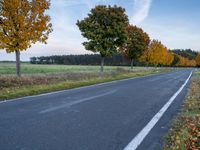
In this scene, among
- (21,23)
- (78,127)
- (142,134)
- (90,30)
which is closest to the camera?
(142,134)

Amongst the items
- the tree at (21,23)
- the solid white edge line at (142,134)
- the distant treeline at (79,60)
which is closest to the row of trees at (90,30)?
the tree at (21,23)

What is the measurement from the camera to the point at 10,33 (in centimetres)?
1730

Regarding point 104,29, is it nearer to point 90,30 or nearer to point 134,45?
point 90,30

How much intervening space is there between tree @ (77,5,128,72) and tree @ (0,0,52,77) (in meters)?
14.7

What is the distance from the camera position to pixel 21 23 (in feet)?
57.1

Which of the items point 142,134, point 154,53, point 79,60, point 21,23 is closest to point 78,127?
point 142,134

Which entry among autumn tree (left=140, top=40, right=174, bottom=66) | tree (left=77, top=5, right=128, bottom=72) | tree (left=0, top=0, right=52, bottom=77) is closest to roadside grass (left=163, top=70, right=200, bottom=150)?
tree (left=0, top=0, right=52, bottom=77)

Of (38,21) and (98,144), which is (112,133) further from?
(38,21)

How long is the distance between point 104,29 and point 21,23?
1761cm

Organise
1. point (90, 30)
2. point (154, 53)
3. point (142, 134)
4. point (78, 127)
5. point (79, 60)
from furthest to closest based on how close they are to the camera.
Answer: point (79, 60)
point (154, 53)
point (90, 30)
point (78, 127)
point (142, 134)

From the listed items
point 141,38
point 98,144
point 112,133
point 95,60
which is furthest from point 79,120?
point 95,60

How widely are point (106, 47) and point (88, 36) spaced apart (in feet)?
8.62

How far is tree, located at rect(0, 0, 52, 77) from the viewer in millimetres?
17219

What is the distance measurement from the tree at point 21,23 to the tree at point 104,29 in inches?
578
